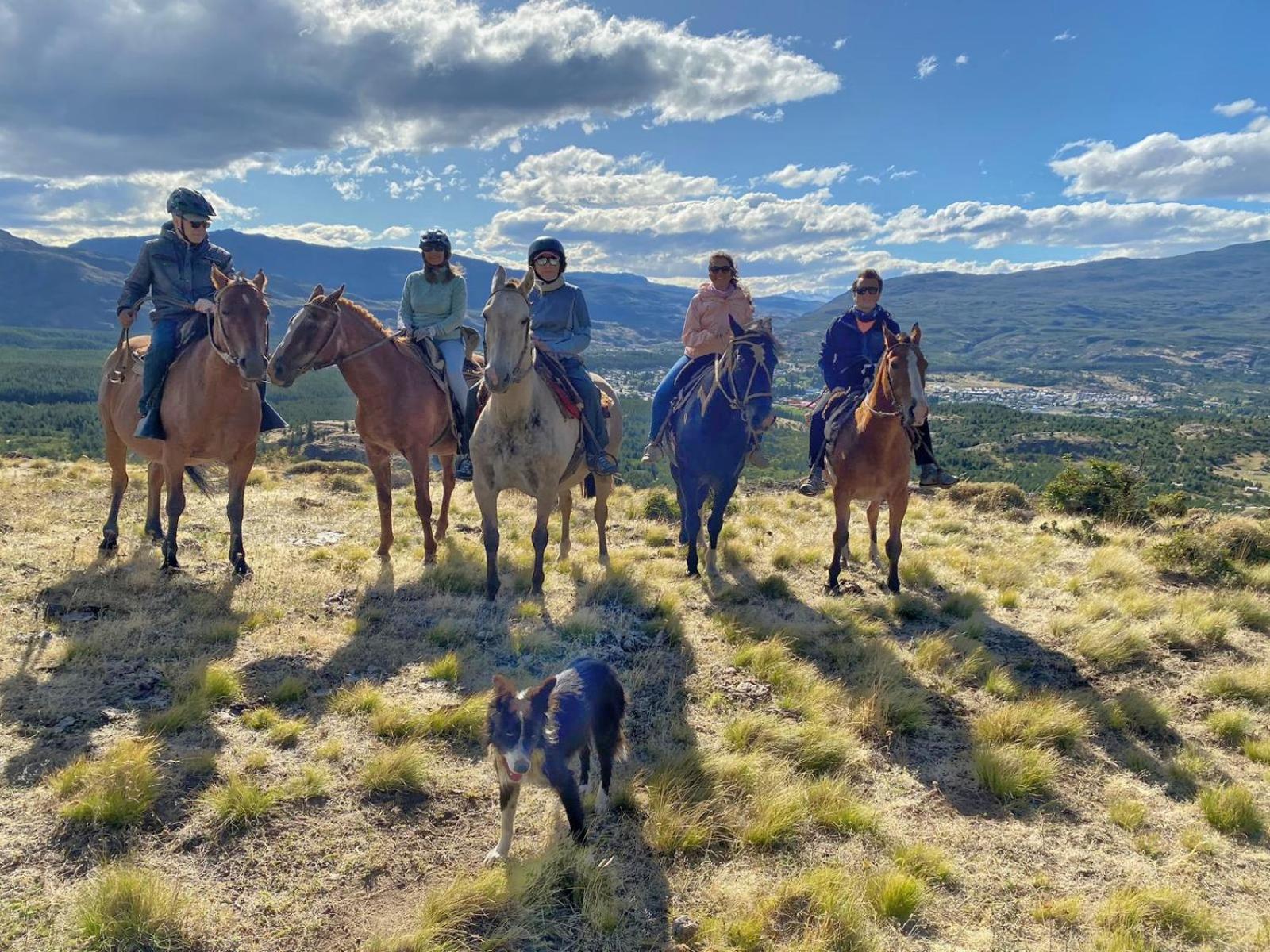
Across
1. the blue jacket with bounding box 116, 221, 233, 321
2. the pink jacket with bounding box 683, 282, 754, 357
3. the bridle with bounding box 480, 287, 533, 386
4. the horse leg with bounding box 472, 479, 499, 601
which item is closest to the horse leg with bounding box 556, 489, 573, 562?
the horse leg with bounding box 472, 479, 499, 601

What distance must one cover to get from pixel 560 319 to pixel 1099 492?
39.3 feet

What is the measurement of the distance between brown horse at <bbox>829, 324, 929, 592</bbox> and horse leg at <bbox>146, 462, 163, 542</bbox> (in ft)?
32.5

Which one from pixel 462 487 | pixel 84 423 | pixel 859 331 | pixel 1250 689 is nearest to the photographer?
pixel 1250 689

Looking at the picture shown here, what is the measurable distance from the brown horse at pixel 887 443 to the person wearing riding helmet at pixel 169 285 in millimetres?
7970

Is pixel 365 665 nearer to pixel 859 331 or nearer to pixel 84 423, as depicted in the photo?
pixel 859 331

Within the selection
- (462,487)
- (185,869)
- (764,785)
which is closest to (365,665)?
(185,869)

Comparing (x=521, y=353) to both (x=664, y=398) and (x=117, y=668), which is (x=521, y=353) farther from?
(x=117, y=668)

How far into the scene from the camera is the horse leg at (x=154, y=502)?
31.5 ft

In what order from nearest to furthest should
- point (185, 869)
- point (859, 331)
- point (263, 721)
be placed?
point (185, 869) → point (263, 721) → point (859, 331)

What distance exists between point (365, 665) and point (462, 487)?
36.5 feet

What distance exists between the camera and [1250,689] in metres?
6.39

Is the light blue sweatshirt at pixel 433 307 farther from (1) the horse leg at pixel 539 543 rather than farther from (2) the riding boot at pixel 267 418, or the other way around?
(1) the horse leg at pixel 539 543

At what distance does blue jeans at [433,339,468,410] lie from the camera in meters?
9.96

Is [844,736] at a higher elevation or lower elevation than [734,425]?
lower
